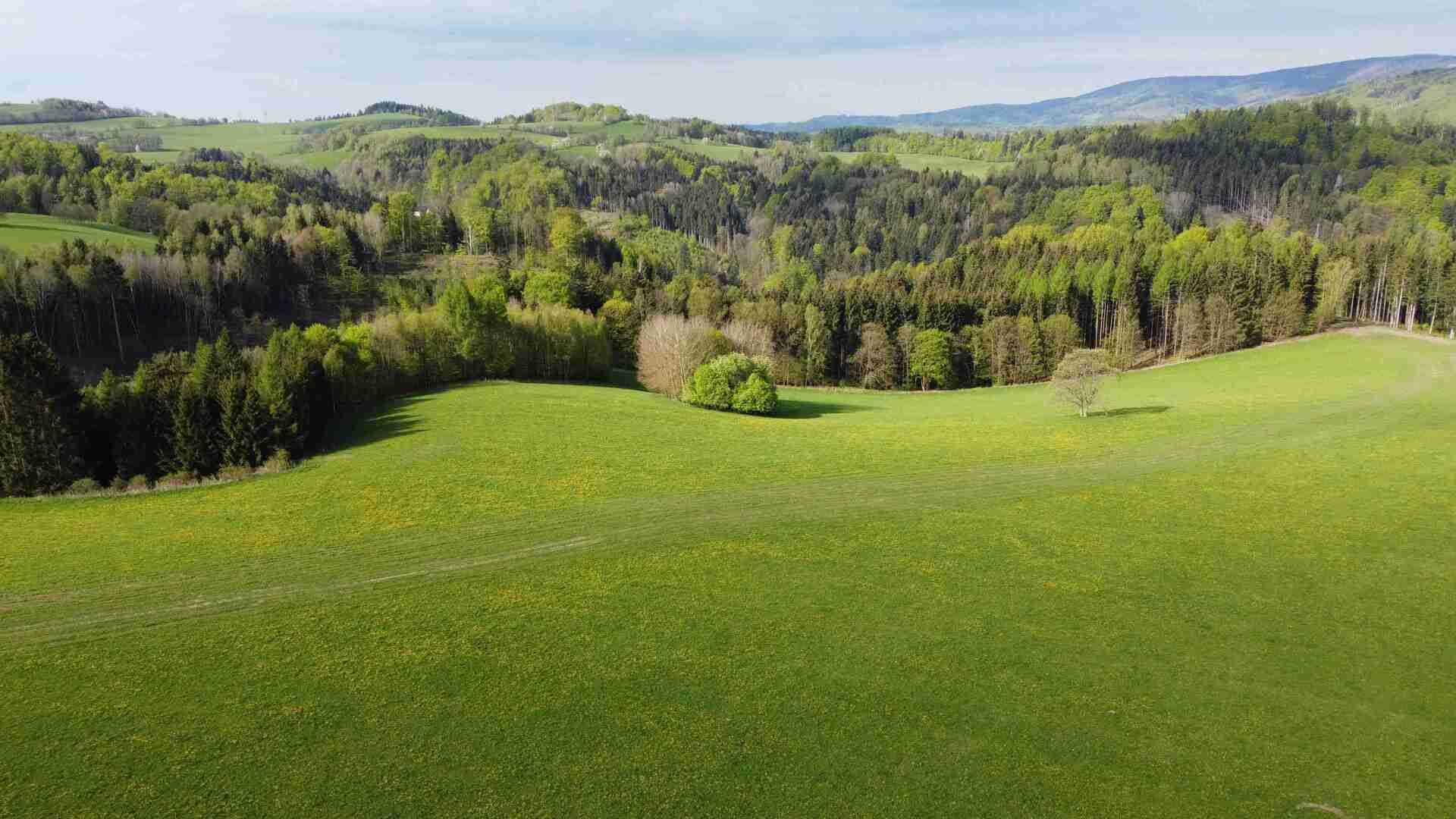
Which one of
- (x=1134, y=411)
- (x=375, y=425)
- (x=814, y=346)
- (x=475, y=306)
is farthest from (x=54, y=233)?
(x=1134, y=411)

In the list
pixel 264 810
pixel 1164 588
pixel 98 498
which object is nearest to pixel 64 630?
pixel 264 810

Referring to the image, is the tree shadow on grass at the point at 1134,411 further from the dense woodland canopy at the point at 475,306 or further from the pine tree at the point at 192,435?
the pine tree at the point at 192,435

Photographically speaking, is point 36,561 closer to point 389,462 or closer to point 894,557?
point 389,462

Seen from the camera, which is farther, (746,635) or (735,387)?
(735,387)

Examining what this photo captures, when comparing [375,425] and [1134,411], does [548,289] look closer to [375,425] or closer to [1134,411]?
[375,425]

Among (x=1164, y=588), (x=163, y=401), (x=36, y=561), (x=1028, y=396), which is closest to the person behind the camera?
(x=1164, y=588)

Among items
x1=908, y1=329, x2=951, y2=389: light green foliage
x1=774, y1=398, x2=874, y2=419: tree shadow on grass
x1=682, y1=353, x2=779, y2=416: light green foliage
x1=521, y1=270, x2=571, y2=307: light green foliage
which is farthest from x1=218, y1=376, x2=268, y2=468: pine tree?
x1=908, y1=329, x2=951, y2=389: light green foliage

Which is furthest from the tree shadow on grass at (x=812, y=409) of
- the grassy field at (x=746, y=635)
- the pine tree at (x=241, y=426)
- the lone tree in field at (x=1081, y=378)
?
the pine tree at (x=241, y=426)
